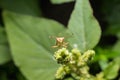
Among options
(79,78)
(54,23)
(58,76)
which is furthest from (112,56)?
(58,76)

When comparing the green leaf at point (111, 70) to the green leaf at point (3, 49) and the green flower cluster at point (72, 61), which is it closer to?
the green flower cluster at point (72, 61)

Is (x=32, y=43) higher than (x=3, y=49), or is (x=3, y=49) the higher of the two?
(x=32, y=43)

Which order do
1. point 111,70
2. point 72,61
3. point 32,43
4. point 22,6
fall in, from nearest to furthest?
point 72,61
point 111,70
point 32,43
point 22,6

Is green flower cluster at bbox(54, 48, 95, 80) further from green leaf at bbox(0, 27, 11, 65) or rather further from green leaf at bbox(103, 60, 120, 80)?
green leaf at bbox(0, 27, 11, 65)

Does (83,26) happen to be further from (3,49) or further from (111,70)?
(3,49)

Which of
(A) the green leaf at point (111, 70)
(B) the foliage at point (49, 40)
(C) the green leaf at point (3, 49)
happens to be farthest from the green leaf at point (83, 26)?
(C) the green leaf at point (3, 49)

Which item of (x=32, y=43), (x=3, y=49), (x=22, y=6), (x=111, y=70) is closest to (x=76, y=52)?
(x=111, y=70)

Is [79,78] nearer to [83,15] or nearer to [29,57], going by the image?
A: [83,15]
